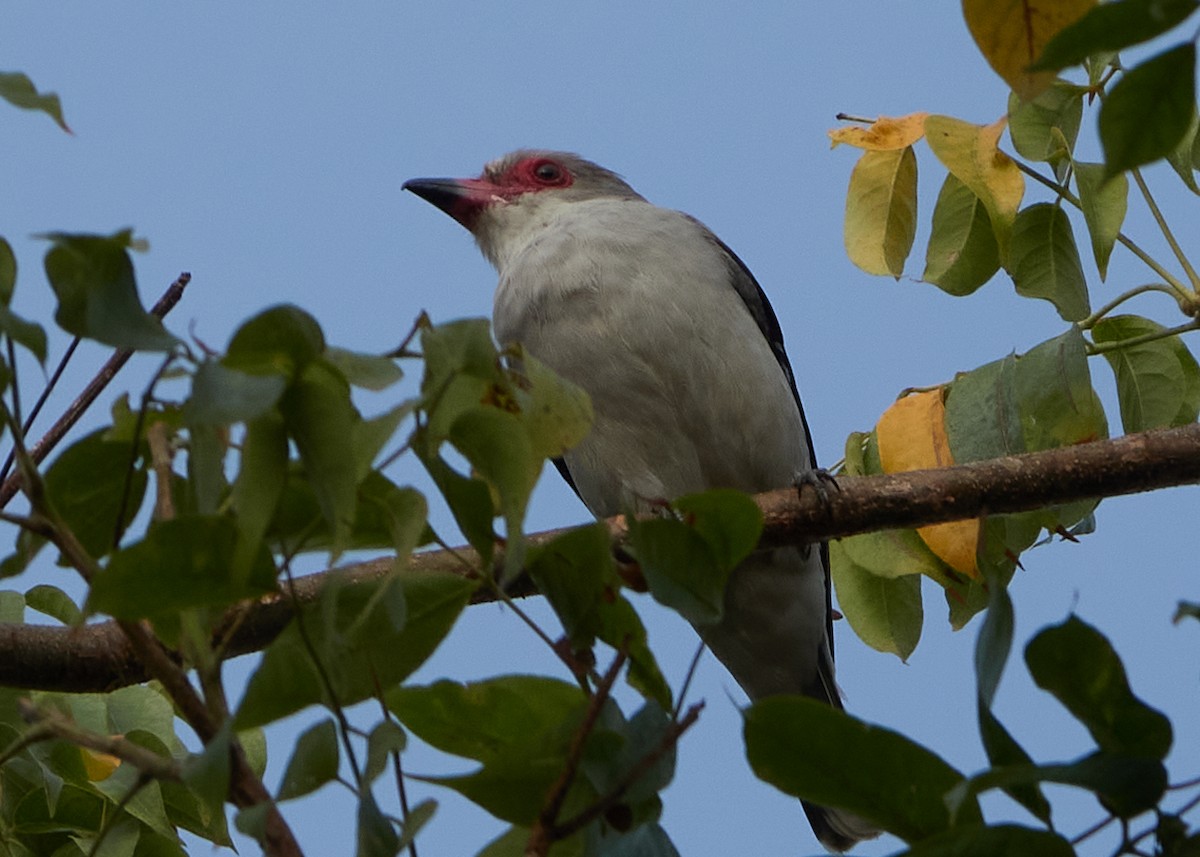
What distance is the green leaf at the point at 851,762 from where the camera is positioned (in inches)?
52.6

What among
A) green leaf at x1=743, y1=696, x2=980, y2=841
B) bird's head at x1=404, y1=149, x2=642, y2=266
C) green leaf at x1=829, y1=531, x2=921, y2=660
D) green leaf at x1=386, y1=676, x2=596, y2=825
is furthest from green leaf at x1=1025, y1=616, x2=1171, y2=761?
bird's head at x1=404, y1=149, x2=642, y2=266

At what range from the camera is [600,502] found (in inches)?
197

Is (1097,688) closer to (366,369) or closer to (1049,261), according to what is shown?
(366,369)

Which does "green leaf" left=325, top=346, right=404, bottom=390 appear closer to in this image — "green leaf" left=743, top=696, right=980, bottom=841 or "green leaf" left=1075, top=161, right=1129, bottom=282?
"green leaf" left=743, top=696, right=980, bottom=841

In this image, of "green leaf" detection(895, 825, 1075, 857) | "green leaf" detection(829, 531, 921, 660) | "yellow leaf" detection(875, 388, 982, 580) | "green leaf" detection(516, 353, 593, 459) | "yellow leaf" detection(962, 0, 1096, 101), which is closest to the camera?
"green leaf" detection(895, 825, 1075, 857)

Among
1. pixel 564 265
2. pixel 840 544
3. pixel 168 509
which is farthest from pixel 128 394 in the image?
pixel 564 265

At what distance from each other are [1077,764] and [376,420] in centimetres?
68

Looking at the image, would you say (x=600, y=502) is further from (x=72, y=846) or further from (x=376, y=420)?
(x=376, y=420)

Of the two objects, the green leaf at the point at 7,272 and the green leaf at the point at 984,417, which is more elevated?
the green leaf at the point at 984,417

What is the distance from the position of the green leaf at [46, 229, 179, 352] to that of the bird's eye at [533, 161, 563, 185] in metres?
4.81

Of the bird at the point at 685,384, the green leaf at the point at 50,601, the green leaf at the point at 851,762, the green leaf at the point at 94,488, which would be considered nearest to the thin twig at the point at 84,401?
the green leaf at the point at 50,601

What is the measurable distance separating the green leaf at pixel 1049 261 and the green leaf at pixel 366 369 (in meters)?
2.16

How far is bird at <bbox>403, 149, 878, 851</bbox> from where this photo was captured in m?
4.77

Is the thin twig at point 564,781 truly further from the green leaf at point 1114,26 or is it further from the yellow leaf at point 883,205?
the yellow leaf at point 883,205
